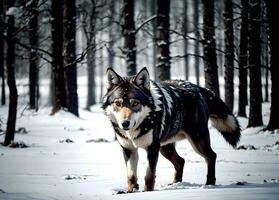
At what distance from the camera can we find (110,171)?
27.3ft

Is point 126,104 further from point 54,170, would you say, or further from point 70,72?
point 70,72

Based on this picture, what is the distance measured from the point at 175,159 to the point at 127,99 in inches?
74.4

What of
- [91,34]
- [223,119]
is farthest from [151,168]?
[91,34]

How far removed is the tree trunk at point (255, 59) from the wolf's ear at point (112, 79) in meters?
7.81

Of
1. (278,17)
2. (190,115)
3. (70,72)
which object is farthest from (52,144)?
(70,72)

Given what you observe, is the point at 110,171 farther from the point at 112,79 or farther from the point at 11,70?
the point at 11,70

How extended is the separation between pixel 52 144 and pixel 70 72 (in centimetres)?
934

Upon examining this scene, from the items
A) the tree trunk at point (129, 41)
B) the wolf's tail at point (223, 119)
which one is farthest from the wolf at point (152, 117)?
the tree trunk at point (129, 41)

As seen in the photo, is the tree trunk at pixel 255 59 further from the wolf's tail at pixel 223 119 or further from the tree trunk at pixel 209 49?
the wolf's tail at pixel 223 119

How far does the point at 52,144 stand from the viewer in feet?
41.2

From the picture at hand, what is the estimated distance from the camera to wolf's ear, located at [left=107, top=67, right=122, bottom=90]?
6566 millimetres

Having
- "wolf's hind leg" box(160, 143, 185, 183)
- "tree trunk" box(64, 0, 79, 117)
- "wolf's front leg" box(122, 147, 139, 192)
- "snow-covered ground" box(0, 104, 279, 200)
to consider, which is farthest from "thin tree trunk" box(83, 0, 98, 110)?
"wolf's front leg" box(122, 147, 139, 192)

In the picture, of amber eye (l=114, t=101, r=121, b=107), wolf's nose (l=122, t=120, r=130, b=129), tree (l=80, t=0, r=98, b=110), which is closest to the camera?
wolf's nose (l=122, t=120, r=130, b=129)

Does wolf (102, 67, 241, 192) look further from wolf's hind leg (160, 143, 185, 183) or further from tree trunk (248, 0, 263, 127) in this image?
tree trunk (248, 0, 263, 127)
